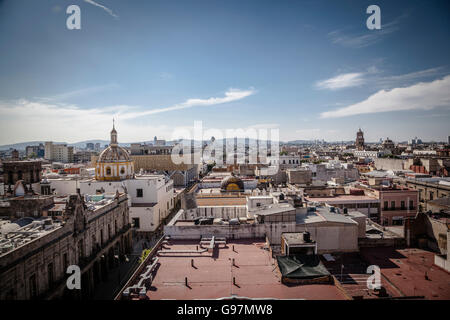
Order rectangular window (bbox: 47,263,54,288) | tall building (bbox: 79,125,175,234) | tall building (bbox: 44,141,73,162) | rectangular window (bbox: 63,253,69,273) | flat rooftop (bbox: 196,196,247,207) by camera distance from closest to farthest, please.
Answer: rectangular window (bbox: 47,263,54,288) < rectangular window (bbox: 63,253,69,273) < flat rooftop (bbox: 196,196,247,207) < tall building (bbox: 79,125,175,234) < tall building (bbox: 44,141,73,162)

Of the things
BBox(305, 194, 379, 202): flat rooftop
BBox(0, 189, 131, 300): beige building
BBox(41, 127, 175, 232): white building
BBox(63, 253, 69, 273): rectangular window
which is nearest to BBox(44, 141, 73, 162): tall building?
BBox(41, 127, 175, 232): white building

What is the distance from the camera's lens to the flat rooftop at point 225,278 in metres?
12.0

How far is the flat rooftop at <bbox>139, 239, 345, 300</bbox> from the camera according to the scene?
39.3 feet

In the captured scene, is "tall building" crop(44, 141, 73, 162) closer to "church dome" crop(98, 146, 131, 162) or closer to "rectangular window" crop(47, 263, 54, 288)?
"church dome" crop(98, 146, 131, 162)

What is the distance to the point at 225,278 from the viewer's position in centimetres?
1353

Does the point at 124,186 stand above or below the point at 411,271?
above

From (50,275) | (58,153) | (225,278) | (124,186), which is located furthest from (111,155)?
(58,153)

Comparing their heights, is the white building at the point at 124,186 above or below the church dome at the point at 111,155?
below

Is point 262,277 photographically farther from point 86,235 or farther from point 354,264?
point 86,235

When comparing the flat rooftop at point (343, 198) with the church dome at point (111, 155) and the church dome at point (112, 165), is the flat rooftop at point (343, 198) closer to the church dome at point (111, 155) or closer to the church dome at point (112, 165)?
the church dome at point (112, 165)

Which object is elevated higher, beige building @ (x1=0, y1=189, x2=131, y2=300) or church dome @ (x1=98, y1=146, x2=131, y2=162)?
church dome @ (x1=98, y1=146, x2=131, y2=162)

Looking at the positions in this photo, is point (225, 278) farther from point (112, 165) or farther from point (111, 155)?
point (111, 155)

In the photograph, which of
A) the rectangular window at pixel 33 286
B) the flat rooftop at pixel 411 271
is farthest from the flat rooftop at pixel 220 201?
the rectangular window at pixel 33 286
